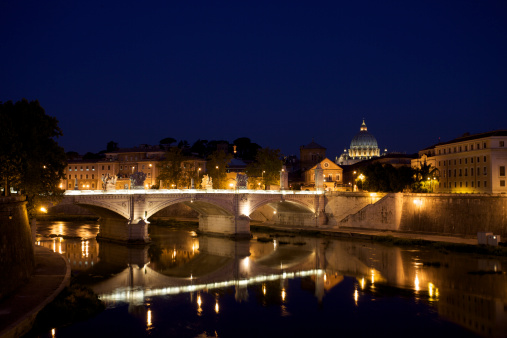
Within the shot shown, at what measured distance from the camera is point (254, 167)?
228ft

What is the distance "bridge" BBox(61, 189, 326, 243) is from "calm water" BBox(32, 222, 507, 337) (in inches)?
91.2

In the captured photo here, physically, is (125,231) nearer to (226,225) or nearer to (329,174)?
(226,225)

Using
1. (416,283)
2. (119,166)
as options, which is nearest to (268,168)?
(119,166)

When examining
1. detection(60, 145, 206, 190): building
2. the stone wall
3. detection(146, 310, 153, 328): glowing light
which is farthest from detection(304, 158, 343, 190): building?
detection(146, 310, 153, 328): glowing light

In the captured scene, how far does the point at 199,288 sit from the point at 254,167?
4256 cm

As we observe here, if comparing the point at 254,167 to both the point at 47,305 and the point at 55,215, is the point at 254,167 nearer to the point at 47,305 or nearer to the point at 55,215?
the point at 55,215

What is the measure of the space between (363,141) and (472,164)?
85.5 metres

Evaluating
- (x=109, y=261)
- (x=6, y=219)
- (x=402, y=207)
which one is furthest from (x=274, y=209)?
(x=6, y=219)

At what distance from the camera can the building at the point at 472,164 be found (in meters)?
50.6

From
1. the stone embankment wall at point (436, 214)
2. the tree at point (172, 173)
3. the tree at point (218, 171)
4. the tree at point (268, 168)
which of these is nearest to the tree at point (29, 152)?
the stone embankment wall at point (436, 214)

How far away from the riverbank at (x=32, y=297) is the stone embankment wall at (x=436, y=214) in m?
30.7

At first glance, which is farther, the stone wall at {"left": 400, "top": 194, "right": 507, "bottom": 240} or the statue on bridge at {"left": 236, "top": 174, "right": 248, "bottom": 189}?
the statue on bridge at {"left": 236, "top": 174, "right": 248, "bottom": 189}

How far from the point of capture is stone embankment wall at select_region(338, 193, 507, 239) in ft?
133

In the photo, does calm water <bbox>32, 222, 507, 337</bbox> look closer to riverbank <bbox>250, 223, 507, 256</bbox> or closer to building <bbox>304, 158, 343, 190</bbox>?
riverbank <bbox>250, 223, 507, 256</bbox>
